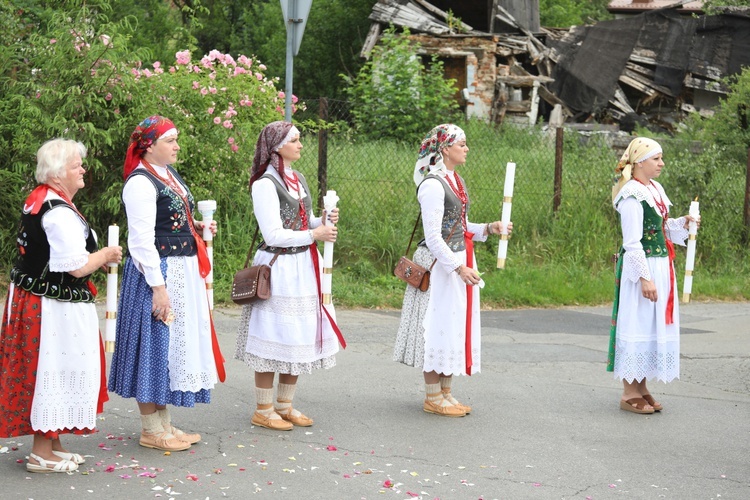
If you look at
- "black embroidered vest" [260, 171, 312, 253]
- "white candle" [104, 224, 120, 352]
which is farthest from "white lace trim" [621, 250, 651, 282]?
"white candle" [104, 224, 120, 352]

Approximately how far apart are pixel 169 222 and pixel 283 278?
88 cm

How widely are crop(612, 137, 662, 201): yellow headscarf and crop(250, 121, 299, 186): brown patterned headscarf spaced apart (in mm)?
2375

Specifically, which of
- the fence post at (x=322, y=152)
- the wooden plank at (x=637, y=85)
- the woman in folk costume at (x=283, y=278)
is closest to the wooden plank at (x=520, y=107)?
the wooden plank at (x=637, y=85)

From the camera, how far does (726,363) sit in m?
8.62

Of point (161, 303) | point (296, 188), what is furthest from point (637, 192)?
point (161, 303)

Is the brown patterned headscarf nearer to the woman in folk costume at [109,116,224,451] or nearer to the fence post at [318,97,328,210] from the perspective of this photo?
the woman in folk costume at [109,116,224,451]

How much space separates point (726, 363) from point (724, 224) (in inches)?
204

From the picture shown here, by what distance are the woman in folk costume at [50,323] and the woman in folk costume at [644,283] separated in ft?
11.4

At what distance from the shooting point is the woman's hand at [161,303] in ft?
17.4

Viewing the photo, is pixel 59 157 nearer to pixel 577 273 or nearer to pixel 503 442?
pixel 503 442

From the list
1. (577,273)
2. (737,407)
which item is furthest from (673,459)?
(577,273)

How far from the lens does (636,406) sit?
6883 millimetres

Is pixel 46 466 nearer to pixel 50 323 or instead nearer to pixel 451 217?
pixel 50 323

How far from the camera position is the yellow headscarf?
6.77 metres
